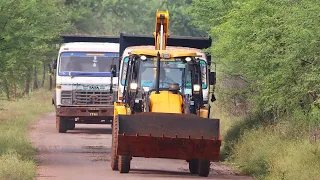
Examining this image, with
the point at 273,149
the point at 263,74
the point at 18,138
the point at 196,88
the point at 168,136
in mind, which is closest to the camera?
the point at 168,136

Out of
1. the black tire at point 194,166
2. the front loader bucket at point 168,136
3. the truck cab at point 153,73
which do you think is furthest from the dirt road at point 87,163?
the truck cab at point 153,73

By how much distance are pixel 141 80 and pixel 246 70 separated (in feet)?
14.2

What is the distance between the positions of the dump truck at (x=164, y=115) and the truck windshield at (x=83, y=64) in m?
9.88

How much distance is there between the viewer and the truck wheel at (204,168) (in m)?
19.6

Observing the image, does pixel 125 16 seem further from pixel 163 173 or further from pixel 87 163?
pixel 163 173

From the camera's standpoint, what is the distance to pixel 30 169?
18.4 m

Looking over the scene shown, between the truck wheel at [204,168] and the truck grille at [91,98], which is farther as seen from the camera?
the truck grille at [91,98]

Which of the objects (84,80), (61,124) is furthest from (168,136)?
(61,124)

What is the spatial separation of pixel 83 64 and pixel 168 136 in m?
13.7

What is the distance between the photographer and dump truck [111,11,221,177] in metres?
18.7

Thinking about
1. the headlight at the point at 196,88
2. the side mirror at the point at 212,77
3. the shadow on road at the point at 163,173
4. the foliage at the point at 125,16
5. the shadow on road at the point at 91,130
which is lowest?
the shadow on road at the point at 163,173

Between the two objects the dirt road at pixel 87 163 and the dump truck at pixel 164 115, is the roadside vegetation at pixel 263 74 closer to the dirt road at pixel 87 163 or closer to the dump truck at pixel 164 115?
the dirt road at pixel 87 163

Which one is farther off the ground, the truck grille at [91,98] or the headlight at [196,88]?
the headlight at [196,88]

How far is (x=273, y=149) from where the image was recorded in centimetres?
2097
